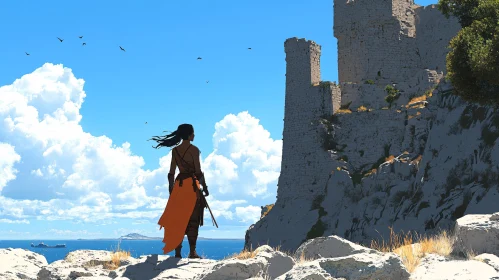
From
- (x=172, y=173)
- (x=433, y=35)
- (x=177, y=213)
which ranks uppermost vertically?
(x=433, y=35)

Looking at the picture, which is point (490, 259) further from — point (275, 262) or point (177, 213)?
point (177, 213)

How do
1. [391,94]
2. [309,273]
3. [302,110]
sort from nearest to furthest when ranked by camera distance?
[309,273] → [391,94] → [302,110]

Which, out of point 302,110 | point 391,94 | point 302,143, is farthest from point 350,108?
point 302,143

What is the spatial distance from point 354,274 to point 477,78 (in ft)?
68.6

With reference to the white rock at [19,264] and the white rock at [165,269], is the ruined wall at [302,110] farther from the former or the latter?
the white rock at [165,269]

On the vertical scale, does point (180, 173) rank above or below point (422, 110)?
below

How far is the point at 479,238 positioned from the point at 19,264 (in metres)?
9.04

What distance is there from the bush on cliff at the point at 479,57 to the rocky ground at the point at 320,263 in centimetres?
1667

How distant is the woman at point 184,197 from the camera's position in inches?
553

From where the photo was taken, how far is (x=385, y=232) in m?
45.6

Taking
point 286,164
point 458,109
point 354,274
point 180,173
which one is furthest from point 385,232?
point 354,274

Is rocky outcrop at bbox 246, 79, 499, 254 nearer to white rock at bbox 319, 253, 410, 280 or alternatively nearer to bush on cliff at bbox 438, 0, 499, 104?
bush on cliff at bbox 438, 0, 499, 104

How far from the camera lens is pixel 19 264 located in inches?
538

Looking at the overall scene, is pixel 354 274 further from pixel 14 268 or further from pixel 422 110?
pixel 422 110
